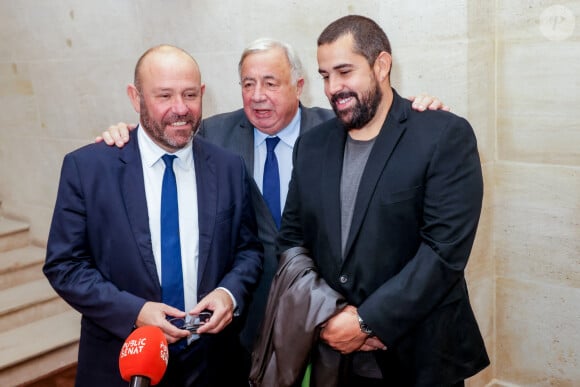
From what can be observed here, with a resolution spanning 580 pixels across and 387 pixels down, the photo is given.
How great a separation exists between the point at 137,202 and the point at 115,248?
175 mm

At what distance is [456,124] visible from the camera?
227 centimetres

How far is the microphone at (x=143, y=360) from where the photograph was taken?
1.73 metres

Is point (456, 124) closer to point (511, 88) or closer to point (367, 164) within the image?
point (367, 164)

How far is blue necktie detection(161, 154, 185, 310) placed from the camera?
8.20 feet

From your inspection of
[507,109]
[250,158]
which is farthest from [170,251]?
[507,109]

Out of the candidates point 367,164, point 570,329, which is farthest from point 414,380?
point 570,329

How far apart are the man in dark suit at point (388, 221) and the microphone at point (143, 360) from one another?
1.97 feet

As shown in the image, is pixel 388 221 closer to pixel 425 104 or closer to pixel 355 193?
pixel 355 193

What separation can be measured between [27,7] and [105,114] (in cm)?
116

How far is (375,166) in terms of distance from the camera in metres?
2.27

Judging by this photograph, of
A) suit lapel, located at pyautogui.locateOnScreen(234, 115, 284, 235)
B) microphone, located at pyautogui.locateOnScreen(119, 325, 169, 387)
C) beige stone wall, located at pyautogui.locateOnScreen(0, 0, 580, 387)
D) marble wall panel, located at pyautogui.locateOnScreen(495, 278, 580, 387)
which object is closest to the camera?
microphone, located at pyautogui.locateOnScreen(119, 325, 169, 387)

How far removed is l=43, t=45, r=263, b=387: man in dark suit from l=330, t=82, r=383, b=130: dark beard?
0.56m

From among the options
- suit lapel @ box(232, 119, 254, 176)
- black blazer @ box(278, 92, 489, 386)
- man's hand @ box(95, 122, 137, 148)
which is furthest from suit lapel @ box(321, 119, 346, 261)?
man's hand @ box(95, 122, 137, 148)

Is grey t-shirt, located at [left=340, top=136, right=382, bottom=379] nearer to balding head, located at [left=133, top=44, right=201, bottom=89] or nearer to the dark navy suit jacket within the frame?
the dark navy suit jacket
